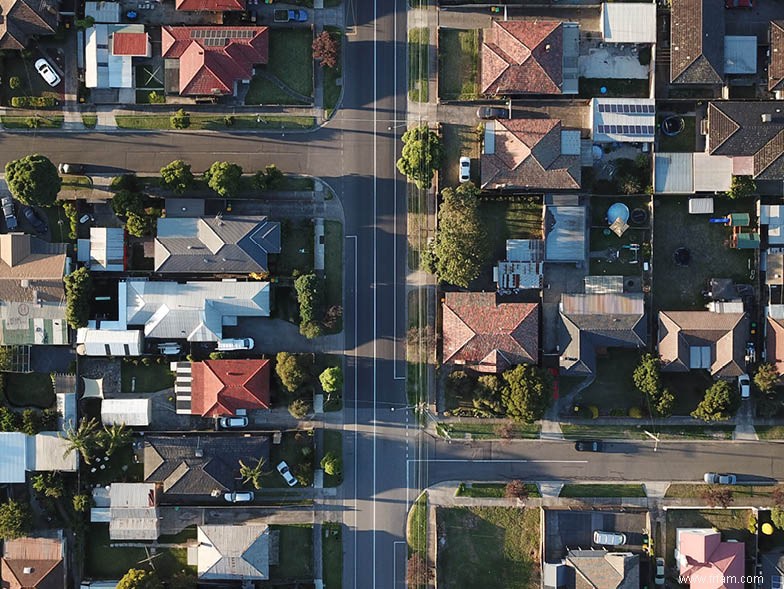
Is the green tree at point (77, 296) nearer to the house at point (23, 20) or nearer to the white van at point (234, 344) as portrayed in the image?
the white van at point (234, 344)

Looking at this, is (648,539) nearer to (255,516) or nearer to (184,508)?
(255,516)

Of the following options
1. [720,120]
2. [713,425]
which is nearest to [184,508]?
[713,425]

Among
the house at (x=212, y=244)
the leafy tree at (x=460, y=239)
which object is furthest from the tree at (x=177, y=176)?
the leafy tree at (x=460, y=239)

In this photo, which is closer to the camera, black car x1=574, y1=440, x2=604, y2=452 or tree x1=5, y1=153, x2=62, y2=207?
tree x1=5, y1=153, x2=62, y2=207

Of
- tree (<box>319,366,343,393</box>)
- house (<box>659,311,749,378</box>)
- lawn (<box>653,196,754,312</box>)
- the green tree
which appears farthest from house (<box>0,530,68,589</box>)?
lawn (<box>653,196,754,312</box>)

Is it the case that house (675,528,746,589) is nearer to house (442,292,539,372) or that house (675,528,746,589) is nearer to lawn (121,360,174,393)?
house (442,292,539,372)

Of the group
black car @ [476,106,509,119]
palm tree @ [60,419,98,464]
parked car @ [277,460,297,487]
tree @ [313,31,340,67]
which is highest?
tree @ [313,31,340,67]
